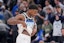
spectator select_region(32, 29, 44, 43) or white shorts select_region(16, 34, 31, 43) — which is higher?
white shorts select_region(16, 34, 31, 43)

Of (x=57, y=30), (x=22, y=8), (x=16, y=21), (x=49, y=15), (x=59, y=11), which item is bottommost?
(x=57, y=30)

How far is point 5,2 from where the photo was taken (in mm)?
13320

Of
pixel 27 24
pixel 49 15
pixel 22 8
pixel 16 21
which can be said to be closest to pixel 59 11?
pixel 49 15

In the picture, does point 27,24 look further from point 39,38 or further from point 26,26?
point 39,38

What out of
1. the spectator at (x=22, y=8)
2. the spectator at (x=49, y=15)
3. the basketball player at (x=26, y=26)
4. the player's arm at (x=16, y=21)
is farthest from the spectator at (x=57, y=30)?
the player's arm at (x=16, y=21)

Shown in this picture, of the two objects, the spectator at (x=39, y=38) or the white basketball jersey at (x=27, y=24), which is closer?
the white basketball jersey at (x=27, y=24)

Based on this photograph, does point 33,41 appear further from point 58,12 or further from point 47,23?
point 58,12

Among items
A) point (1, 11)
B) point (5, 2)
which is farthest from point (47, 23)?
point (5, 2)

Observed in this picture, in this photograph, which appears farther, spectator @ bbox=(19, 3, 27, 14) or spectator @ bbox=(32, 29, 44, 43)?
spectator @ bbox=(19, 3, 27, 14)

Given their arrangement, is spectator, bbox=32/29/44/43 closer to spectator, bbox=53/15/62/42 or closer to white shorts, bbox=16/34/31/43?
spectator, bbox=53/15/62/42

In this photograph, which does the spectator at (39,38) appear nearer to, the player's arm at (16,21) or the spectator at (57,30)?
the spectator at (57,30)

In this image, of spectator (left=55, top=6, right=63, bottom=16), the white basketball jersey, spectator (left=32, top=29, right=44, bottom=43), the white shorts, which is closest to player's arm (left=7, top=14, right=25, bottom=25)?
the white basketball jersey

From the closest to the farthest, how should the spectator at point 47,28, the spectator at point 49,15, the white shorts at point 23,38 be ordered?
the white shorts at point 23,38
the spectator at point 47,28
the spectator at point 49,15

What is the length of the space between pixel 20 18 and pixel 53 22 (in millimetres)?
4314
